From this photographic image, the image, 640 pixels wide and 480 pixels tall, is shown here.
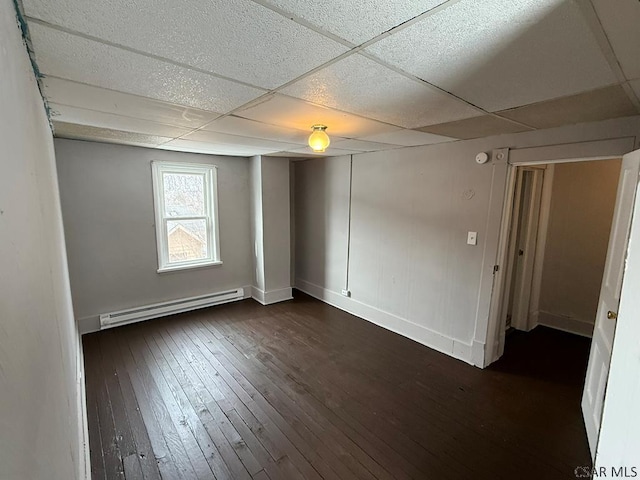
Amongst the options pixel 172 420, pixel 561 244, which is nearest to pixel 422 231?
pixel 561 244

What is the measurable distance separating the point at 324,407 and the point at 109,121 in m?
2.79

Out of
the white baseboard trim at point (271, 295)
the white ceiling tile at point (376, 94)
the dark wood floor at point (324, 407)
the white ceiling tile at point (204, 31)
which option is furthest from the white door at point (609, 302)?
the white baseboard trim at point (271, 295)

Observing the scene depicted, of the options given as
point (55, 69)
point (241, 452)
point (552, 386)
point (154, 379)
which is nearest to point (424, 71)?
point (55, 69)

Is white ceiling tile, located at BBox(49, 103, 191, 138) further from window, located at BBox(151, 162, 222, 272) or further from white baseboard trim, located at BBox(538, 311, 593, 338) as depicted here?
white baseboard trim, located at BBox(538, 311, 593, 338)

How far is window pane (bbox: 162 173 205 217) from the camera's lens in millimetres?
3994

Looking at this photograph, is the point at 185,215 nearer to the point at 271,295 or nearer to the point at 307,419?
the point at 271,295

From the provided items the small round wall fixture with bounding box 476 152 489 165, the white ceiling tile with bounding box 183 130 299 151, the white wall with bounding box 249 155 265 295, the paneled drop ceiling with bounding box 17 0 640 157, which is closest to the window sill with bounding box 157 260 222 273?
the white wall with bounding box 249 155 265 295

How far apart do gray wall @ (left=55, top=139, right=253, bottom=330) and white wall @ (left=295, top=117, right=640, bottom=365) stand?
1992 millimetres

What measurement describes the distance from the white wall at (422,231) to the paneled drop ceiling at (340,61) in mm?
657

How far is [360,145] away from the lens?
325 centimetres

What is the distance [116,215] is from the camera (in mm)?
3584

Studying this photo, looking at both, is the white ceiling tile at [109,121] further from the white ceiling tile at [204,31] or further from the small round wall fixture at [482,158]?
the small round wall fixture at [482,158]

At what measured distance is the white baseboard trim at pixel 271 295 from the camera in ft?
14.8

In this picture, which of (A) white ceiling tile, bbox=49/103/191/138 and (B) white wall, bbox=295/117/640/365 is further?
(B) white wall, bbox=295/117/640/365
